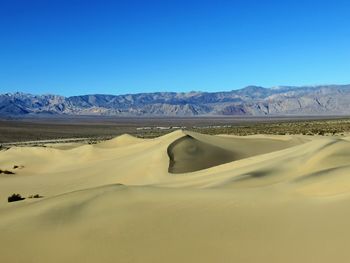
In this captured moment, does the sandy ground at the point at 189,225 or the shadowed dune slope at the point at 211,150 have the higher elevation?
the sandy ground at the point at 189,225

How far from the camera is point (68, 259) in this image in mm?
5973

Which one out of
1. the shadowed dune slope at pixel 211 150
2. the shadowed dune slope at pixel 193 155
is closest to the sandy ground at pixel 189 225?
the shadowed dune slope at pixel 193 155

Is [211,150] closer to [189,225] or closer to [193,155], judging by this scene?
[193,155]

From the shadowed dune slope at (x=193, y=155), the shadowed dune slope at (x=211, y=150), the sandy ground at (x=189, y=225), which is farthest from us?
the shadowed dune slope at (x=211, y=150)

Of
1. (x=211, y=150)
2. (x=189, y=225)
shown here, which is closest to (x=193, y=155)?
(x=211, y=150)

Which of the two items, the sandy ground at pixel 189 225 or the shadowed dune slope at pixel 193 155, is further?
the shadowed dune slope at pixel 193 155

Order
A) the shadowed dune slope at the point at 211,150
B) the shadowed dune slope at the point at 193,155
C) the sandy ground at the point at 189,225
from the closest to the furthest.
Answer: the sandy ground at the point at 189,225 < the shadowed dune slope at the point at 193,155 < the shadowed dune slope at the point at 211,150

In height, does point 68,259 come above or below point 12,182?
above

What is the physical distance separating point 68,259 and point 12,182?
49.9 feet

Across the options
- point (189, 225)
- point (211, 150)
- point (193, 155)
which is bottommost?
point (193, 155)

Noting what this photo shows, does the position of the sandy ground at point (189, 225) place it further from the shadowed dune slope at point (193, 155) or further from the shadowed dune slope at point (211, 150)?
the shadowed dune slope at point (211, 150)

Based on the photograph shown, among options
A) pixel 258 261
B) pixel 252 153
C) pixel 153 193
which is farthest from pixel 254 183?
pixel 252 153

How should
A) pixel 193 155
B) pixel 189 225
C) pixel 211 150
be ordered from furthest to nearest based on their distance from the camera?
pixel 211 150
pixel 193 155
pixel 189 225

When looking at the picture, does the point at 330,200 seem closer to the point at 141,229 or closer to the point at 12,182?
the point at 141,229
